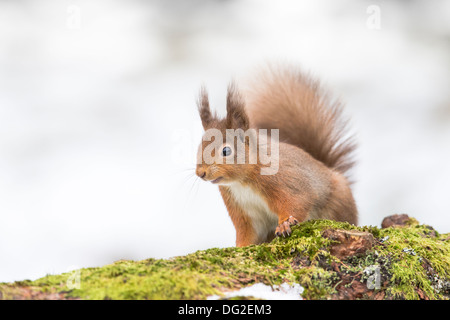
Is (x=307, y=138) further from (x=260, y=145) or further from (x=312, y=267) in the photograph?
(x=312, y=267)

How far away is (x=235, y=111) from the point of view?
2.11 metres

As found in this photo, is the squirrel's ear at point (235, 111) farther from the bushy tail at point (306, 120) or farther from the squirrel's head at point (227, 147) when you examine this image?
the bushy tail at point (306, 120)

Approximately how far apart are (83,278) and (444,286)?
3.60 feet

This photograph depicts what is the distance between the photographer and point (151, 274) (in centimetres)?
134

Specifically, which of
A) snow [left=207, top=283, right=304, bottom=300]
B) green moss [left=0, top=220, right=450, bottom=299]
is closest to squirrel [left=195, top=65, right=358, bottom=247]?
green moss [left=0, top=220, right=450, bottom=299]

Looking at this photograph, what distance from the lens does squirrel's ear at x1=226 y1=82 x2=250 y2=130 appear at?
6.88ft

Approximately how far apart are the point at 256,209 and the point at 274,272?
0.83 meters

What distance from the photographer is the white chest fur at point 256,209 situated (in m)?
2.22

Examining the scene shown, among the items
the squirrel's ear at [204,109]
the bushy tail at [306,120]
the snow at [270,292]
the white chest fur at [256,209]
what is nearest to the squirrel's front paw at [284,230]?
the white chest fur at [256,209]

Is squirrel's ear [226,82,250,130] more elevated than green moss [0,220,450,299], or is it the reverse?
squirrel's ear [226,82,250,130]

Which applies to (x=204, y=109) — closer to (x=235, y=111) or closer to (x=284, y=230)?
(x=235, y=111)

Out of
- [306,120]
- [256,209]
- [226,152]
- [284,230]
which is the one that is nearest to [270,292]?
[284,230]

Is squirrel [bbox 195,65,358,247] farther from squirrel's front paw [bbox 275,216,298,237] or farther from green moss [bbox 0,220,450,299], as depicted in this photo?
green moss [bbox 0,220,450,299]
